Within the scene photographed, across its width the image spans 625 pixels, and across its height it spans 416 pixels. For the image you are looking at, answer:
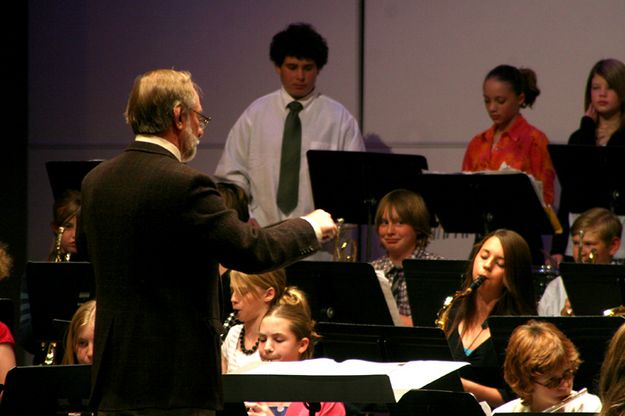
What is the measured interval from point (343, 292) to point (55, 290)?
3.80ft

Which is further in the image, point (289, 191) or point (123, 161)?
point (289, 191)

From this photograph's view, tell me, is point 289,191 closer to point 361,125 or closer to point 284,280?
point 361,125

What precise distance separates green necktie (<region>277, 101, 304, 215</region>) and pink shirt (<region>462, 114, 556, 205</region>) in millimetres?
958

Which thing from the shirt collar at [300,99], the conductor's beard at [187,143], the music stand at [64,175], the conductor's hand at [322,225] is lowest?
the conductor's hand at [322,225]

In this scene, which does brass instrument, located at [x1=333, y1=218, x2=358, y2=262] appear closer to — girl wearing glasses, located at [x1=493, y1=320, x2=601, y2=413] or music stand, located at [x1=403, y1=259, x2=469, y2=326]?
music stand, located at [x1=403, y1=259, x2=469, y2=326]

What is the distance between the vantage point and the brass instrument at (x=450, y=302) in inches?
188

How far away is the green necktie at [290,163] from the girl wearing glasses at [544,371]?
2949 mm

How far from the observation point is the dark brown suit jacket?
2816 millimetres

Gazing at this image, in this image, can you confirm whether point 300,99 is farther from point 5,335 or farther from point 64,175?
point 5,335

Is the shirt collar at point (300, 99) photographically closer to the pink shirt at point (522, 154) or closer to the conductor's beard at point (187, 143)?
the pink shirt at point (522, 154)

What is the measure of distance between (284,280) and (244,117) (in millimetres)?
2291

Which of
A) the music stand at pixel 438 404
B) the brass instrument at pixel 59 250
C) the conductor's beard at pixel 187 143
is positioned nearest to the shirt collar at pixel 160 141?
the conductor's beard at pixel 187 143

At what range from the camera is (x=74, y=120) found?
27.0 feet

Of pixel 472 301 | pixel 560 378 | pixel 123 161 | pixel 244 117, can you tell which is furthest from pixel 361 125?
pixel 123 161
